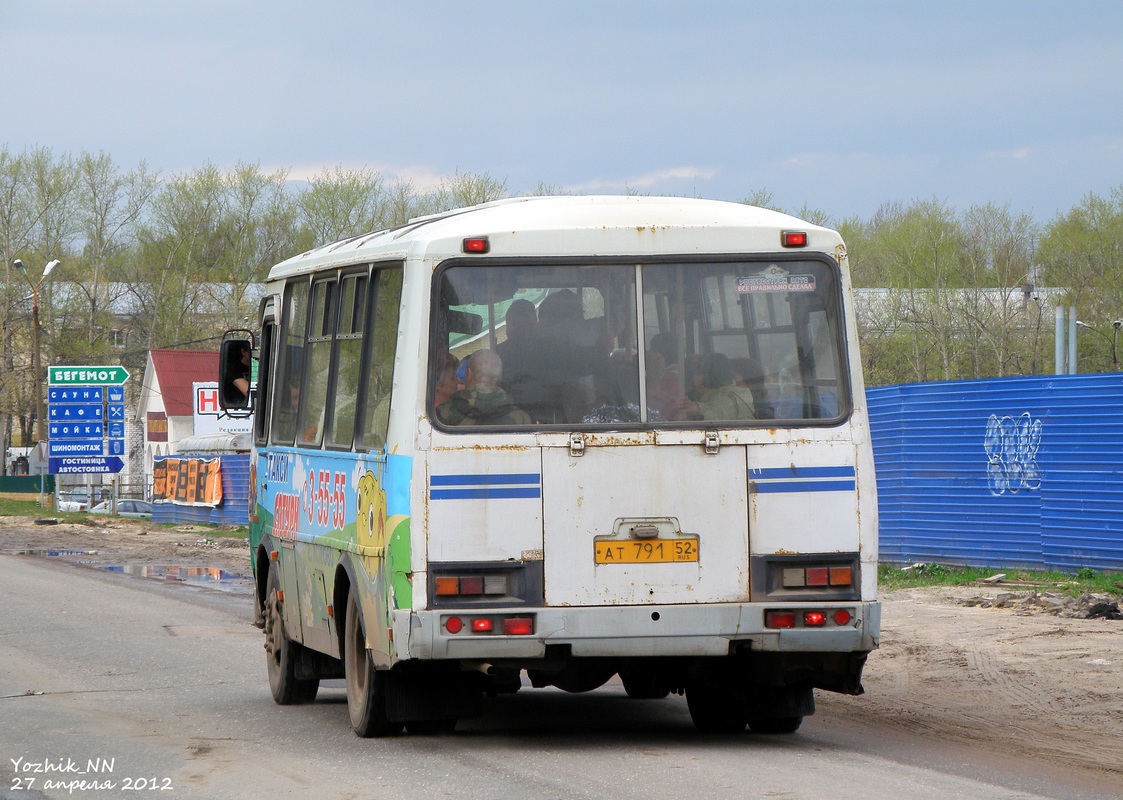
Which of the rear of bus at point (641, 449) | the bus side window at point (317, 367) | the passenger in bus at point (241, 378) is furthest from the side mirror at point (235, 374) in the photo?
the rear of bus at point (641, 449)

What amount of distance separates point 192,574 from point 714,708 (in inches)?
713

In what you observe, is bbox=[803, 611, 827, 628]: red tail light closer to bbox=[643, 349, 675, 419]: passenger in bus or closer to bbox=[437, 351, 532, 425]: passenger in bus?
bbox=[643, 349, 675, 419]: passenger in bus

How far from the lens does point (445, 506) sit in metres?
8.01

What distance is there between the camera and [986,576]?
17516 mm

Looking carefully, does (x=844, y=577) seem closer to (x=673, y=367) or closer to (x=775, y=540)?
(x=775, y=540)

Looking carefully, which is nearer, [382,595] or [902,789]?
[902,789]

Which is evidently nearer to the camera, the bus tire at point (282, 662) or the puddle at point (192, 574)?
the bus tire at point (282, 662)

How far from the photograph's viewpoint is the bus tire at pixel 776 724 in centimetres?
918

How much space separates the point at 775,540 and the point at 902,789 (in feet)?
4.80

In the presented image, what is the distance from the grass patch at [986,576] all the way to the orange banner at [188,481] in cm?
2423

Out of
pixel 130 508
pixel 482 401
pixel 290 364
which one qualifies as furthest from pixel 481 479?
pixel 130 508

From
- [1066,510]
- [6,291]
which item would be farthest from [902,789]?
[6,291]

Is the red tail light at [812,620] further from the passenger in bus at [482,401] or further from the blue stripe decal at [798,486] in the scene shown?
the passenger in bus at [482,401]

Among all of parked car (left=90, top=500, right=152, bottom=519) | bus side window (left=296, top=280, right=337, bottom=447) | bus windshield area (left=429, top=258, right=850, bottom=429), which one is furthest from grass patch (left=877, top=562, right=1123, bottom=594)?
parked car (left=90, top=500, right=152, bottom=519)
